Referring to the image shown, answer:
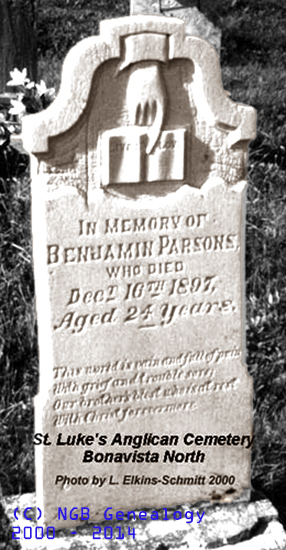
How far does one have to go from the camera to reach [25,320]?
4363 millimetres

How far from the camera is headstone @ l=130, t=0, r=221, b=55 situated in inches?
196

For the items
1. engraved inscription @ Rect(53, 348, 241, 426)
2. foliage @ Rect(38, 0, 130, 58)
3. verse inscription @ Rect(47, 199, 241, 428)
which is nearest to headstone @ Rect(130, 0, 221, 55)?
verse inscription @ Rect(47, 199, 241, 428)

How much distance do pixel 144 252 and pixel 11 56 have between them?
10.9 ft

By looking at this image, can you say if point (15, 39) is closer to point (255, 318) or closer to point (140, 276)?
point (255, 318)

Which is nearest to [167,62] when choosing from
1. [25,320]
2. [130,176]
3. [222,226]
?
[130,176]

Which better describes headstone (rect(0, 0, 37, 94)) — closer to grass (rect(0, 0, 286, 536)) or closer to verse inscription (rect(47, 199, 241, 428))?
grass (rect(0, 0, 286, 536))

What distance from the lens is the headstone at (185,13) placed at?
498cm

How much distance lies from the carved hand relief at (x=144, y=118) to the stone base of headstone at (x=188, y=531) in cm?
128

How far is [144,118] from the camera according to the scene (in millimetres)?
2855

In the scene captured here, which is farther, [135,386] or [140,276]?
[135,386]

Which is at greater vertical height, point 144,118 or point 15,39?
point 15,39

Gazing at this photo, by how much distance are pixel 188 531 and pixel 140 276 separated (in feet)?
3.29

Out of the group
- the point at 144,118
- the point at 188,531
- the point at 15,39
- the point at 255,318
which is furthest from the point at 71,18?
the point at 188,531

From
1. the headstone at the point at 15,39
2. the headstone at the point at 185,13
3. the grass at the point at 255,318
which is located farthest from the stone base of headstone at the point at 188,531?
the headstone at the point at 15,39
